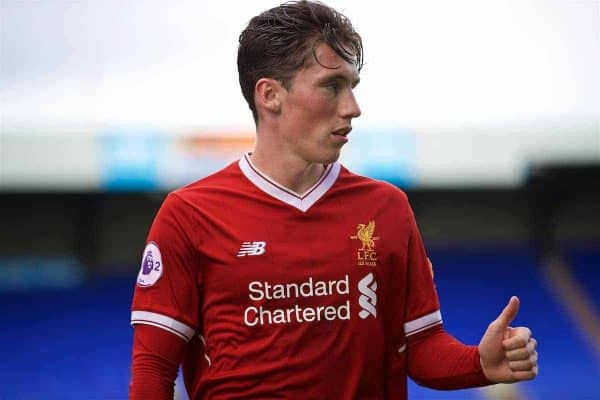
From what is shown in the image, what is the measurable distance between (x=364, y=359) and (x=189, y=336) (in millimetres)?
437

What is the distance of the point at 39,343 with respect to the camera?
30.5 feet

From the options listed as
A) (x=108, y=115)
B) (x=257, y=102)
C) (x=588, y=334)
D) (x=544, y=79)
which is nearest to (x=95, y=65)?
(x=108, y=115)

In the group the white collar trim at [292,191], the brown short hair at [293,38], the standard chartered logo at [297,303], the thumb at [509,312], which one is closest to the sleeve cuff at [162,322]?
the standard chartered logo at [297,303]

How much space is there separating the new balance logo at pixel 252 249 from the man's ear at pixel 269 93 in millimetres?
335

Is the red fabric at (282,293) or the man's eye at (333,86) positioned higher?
the man's eye at (333,86)

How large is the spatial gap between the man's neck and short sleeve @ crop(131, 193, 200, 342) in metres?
0.26

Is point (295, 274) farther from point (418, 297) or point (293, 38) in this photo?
point (293, 38)

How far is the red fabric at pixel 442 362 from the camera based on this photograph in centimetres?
299

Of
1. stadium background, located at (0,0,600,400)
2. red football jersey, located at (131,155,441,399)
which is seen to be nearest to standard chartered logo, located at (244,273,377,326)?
red football jersey, located at (131,155,441,399)

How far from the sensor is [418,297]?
310 cm

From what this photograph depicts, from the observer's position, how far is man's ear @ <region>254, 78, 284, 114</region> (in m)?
3.04

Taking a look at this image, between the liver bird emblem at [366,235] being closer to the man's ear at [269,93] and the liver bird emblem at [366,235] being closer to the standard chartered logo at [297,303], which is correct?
the standard chartered logo at [297,303]

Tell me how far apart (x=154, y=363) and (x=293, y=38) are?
862mm

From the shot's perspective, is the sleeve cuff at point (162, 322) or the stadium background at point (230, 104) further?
the stadium background at point (230, 104)
